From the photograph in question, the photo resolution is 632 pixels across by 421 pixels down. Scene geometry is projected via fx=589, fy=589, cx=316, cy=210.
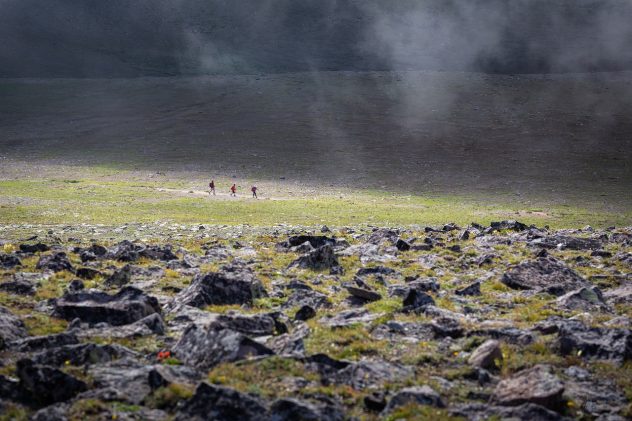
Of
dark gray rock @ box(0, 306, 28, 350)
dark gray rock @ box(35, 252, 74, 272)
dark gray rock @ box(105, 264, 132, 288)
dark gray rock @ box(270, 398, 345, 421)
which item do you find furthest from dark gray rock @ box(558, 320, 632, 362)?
dark gray rock @ box(35, 252, 74, 272)

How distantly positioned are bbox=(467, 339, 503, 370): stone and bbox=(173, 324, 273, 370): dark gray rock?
151 inches

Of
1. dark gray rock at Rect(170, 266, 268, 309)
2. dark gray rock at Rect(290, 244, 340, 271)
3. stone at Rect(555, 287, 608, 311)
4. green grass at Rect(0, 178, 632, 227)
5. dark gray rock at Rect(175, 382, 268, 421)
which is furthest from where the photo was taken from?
green grass at Rect(0, 178, 632, 227)

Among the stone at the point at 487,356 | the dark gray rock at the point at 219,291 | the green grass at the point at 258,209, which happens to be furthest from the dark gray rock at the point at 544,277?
the green grass at the point at 258,209

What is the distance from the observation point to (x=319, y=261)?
20812mm

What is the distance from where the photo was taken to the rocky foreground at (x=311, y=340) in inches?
366

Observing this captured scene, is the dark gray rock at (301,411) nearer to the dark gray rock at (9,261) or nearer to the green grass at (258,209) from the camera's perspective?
the dark gray rock at (9,261)

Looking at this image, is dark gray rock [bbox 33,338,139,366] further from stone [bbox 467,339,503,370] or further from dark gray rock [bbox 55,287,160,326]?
stone [bbox 467,339,503,370]

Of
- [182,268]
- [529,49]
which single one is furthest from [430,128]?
[182,268]

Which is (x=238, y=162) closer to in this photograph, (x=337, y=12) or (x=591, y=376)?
(x=591, y=376)

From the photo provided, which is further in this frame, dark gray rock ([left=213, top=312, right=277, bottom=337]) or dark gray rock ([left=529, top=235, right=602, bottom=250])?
dark gray rock ([left=529, top=235, right=602, bottom=250])

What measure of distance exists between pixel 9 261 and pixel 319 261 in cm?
1035

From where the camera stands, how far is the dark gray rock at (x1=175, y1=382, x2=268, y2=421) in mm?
8742

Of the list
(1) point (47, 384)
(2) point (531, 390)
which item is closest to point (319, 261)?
(2) point (531, 390)

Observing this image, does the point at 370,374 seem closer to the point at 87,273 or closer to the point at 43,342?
the point at 43,342
